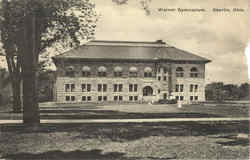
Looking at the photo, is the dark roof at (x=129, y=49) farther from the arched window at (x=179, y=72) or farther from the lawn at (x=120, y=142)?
the arched window at (x=179, y=72)

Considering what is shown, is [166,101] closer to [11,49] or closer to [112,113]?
[112,113]

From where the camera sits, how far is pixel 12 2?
9.54m

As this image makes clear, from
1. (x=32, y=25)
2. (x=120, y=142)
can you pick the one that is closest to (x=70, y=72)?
(x=32, y=25)

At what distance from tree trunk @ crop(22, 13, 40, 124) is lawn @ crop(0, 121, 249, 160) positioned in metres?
0.48

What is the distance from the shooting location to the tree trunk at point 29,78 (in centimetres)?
970

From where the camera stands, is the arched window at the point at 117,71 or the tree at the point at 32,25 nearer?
the tree at the point at 32,25

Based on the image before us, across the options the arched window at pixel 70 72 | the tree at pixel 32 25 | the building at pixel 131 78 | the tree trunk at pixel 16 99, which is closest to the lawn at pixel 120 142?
the tree at pixel 32 25

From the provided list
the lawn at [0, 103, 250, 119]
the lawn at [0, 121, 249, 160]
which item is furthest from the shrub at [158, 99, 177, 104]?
the lawn at [0, 121, 249, 160]

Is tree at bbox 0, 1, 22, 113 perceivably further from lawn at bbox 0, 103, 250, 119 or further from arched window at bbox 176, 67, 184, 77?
arched window at bbox 176, 67, 184, 77

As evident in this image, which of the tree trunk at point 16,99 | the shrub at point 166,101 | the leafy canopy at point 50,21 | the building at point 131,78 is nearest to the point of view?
the leafy canopy at point 50,21

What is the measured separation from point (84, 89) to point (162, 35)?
12386mm

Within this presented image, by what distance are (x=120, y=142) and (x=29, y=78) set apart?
394 centimetres

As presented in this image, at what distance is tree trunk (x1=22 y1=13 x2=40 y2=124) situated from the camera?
9.70 m

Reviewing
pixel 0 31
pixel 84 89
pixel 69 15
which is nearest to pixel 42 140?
pixel 0 31
